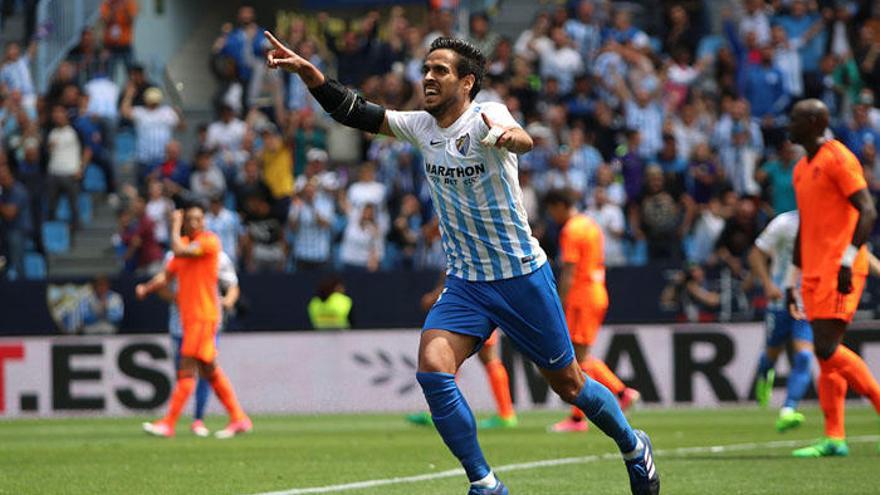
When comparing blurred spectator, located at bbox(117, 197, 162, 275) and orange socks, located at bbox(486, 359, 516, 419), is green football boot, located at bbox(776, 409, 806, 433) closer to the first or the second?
orange socks, located at bbox(486, 359, 516, 419)

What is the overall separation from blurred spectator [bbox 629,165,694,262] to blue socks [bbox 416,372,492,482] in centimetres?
1469

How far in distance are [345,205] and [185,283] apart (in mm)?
8228

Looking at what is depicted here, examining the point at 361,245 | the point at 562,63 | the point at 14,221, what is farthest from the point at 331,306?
the point at 14,221

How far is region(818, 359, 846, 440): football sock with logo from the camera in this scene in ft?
Result: 40.7

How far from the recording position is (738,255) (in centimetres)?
2278

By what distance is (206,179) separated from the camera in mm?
25812

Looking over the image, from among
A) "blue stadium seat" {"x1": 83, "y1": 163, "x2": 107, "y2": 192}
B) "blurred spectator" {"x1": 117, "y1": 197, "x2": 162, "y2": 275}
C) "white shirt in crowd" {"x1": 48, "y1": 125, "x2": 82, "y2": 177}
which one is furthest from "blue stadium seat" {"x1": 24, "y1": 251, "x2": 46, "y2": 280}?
"blurred spectator" {"x1": 117, "y1": 197, "x2": 162, "y2": 275}

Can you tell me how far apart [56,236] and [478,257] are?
19.3 m

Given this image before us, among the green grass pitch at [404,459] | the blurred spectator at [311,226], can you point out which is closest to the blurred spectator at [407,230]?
the blurred spectator at [311,226]

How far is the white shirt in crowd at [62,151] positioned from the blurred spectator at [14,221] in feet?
2.13

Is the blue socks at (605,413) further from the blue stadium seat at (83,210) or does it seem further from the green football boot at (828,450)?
the blue stadium seat at (83,210)

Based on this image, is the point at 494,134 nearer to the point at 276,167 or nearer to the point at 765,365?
the point at 765,365

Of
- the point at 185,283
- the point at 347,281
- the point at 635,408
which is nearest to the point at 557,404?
the point at 635,408

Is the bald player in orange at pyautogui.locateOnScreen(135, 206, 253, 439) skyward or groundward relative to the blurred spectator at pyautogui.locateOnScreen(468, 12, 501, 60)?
groundward
